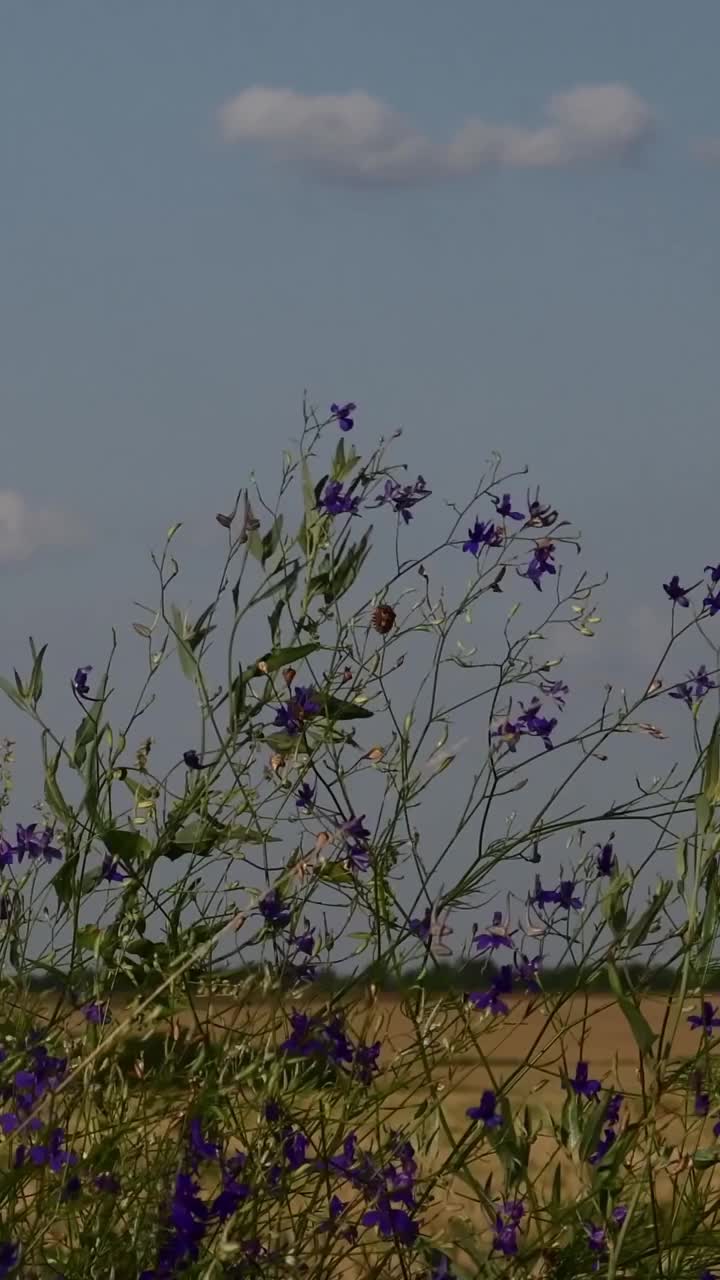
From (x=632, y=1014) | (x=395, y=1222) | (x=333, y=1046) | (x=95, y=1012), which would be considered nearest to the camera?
(x=632, y=1014)

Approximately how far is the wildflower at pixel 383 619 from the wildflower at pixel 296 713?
235mm

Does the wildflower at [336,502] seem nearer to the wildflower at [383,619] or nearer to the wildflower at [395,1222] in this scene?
the wildflower at [383,619]

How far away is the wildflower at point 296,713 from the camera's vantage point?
2580 mm

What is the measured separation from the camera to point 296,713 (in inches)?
102

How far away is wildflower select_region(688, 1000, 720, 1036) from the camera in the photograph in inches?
92.8

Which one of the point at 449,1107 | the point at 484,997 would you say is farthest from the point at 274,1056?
the point at 449,1107

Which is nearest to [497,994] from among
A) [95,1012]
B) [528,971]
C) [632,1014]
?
[528,971]

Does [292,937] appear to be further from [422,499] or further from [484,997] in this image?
[422,499]

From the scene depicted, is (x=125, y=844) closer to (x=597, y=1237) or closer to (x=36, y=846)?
(x=36, y=846)

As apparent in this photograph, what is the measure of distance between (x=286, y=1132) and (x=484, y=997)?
0.36 meters

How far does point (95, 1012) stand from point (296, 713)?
0.56 meters

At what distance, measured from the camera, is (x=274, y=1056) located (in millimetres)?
2354

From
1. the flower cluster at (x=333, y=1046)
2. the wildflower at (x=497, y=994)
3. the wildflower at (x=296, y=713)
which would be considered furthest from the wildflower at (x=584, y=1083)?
the wildflower at (x=296, y=713)

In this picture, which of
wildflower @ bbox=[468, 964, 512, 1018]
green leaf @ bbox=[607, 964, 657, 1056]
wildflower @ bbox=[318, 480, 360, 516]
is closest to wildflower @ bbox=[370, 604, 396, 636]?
wildflower @ bbox=[318, 480, 360, 516]
